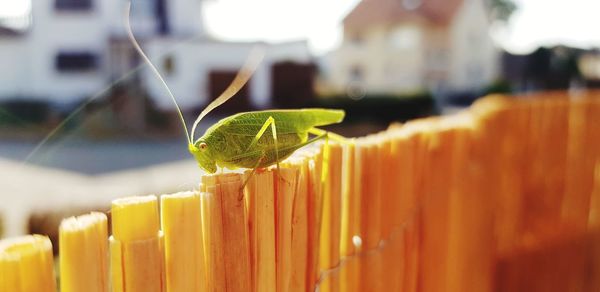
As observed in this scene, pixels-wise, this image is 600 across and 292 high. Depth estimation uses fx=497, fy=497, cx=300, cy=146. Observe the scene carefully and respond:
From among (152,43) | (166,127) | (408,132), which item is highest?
(152,43)

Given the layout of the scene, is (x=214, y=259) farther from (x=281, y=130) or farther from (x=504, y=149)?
(x=504, y=149)

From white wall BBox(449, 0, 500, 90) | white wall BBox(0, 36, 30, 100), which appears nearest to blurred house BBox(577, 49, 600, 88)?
white wall BBox(449, 0, 500, 90)

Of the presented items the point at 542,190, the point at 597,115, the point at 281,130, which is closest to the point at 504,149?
the point at 542,190

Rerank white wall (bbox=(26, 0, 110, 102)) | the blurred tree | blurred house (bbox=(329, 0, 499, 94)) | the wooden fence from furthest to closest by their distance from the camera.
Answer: the blurred tree
blurred house (bbox=(329, 0, 499, 94))
white wall (bbox=(26, 0, 110, 102))
the wooden fence

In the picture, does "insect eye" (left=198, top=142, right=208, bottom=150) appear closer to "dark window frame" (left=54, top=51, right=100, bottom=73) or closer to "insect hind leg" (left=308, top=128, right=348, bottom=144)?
"insect hind leg" (left=308, top=128, right=348, bottom=144)

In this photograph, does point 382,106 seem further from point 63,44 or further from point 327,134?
point 327,134

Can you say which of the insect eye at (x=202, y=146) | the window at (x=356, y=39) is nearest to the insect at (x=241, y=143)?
the insect eye at (x=202, y=146)
